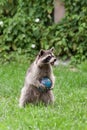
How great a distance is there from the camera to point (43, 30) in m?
11.8

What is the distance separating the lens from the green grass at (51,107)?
17.5 ft

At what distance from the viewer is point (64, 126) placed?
207 inches

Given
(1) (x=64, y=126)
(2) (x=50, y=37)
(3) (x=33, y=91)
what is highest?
(2) (x=50, y=37)

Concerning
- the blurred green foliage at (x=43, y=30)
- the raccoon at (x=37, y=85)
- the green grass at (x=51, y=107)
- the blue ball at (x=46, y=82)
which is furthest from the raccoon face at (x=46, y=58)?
the blurred green foliage at (x=43, y=30)

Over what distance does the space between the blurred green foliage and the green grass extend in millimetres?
1606

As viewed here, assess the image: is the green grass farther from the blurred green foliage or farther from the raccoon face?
the blurred green foliage

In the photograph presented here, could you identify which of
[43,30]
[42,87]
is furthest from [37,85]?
[43,30]

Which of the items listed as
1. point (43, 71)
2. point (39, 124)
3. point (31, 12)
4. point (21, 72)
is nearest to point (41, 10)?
point (31, 12)

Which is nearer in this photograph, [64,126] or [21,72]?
[64,126]

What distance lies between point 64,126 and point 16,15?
695cm

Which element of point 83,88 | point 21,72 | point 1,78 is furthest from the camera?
point 21,72

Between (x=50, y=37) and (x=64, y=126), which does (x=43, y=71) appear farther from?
(x=50, y=37)

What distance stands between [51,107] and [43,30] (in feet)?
18.5

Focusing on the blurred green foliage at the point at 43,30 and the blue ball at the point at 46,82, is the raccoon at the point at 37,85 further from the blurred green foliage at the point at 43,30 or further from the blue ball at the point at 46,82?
the blurred green foliage at the point at 43,30
